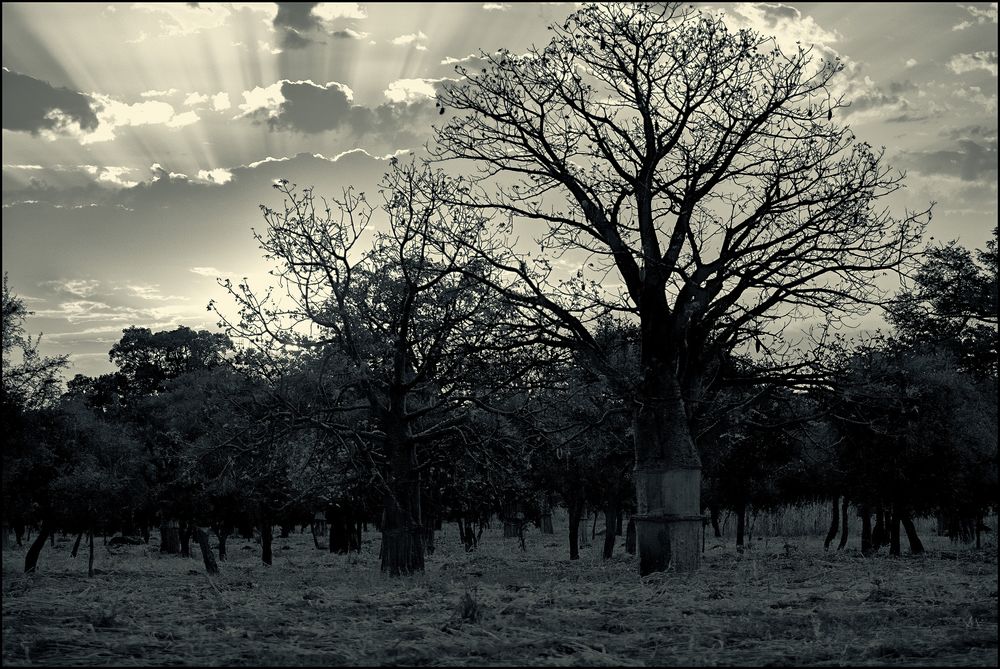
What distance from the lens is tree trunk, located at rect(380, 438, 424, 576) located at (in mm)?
18562

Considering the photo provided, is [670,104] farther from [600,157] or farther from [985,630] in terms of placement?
[985,630]

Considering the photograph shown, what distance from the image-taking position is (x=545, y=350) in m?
16.3

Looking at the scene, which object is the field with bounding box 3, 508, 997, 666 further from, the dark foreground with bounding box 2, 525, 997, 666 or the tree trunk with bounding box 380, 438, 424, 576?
the tree trunk with bounding box 380, 438, 424, 576

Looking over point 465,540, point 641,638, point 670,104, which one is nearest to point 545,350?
point 670,104

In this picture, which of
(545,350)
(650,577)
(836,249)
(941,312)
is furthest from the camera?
(941,312)

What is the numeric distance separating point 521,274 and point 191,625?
8.97 m

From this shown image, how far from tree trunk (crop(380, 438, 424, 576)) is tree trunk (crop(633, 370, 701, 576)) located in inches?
209

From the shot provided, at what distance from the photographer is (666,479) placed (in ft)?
49.9

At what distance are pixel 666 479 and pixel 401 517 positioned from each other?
6.07 metres

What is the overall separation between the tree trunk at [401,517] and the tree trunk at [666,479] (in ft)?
17.4

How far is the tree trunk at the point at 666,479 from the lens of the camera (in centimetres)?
1520

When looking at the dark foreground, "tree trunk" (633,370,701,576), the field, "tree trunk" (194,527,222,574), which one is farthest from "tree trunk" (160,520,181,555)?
the dark foreground

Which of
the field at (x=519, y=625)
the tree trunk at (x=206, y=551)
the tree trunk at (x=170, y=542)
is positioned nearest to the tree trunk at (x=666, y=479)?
the field at (x=519, y=625)

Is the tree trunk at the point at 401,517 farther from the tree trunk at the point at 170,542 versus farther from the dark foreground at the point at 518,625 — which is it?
the tree trunk at the point at 170,542
